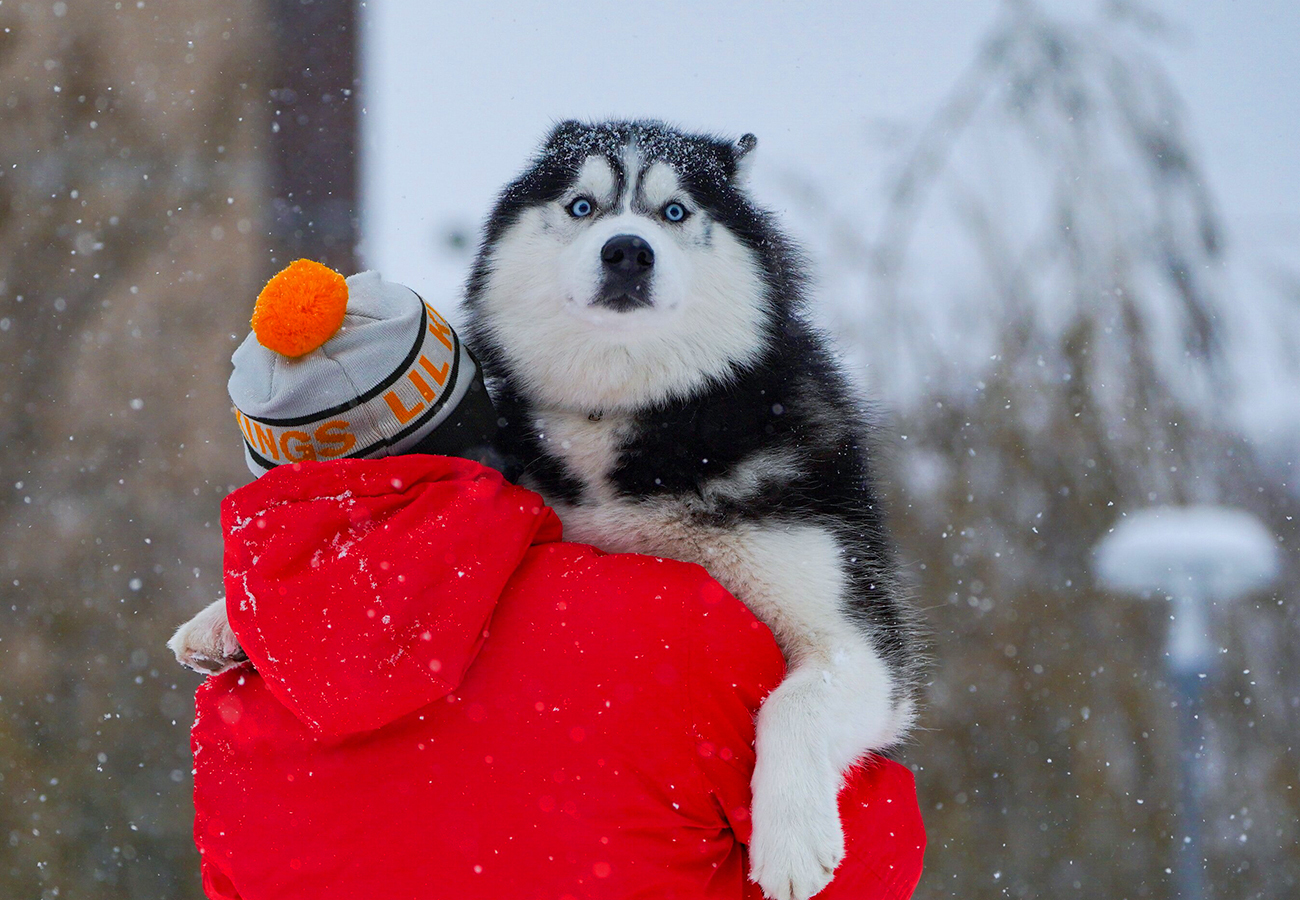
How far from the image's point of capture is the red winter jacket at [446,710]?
44.6 inches

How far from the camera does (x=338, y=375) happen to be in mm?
1305

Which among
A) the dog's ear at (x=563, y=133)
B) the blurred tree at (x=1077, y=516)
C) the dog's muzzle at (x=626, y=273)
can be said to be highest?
the dog's ear at (x=563, y=133)

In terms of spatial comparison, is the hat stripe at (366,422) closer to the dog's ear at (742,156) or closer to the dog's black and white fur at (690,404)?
the dog's black and white fur at (690,404)

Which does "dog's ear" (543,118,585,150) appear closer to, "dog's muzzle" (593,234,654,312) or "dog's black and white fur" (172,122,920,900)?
"dog's black and white fur" (172,122,920,900)

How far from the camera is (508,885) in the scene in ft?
3.79

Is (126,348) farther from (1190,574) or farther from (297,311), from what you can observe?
(1190,574)

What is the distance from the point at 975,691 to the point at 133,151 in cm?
550

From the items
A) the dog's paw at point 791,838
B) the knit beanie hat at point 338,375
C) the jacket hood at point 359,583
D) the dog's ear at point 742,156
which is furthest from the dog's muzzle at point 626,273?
the dog's paw at point 791,838

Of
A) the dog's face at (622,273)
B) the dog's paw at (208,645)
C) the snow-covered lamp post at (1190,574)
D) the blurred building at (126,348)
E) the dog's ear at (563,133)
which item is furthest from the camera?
the blurred building at (126,348)

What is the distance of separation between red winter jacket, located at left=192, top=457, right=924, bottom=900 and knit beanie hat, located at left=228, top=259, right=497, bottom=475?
5.1 inches

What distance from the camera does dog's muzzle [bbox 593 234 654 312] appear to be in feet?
5.36

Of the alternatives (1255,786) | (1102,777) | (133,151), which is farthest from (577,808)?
(133,151)

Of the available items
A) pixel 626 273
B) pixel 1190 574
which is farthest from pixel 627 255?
pixel 1190 574

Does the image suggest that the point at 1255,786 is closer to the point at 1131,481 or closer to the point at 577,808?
the point at 1131,481
